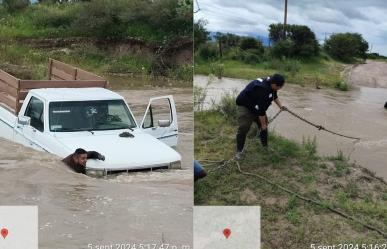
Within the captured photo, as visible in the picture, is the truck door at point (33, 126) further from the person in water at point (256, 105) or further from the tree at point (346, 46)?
the tree at point (346, 46)

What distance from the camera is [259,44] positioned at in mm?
4586

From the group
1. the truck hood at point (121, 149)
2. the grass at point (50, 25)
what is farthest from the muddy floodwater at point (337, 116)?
the grass at point (50, 25)

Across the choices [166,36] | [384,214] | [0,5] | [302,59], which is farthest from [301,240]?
[166,36]

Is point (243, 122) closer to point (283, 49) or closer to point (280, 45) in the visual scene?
point (280, 45)

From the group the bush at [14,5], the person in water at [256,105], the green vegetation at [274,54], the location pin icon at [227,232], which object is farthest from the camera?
the bush at [14,5]

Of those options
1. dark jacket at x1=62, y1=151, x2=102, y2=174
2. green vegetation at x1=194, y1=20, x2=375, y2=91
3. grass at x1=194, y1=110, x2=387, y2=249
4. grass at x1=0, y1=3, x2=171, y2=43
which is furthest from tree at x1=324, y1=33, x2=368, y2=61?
grass at x1=0, y1=3, x2=171, y2=43

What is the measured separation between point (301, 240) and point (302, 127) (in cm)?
207

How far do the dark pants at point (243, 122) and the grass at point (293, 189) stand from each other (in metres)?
0.11

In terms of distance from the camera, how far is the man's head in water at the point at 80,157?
4.17 m

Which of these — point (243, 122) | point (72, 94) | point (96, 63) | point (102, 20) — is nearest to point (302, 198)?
point (243, 122)

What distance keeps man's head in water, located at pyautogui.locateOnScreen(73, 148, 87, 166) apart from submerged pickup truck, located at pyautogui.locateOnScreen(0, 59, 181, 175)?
4 cm

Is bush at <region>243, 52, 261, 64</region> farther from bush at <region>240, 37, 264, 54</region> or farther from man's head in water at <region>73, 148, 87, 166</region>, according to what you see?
man's head in water at <region>73, 148, 87, 166</region>

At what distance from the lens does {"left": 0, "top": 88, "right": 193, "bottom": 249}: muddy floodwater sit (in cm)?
326

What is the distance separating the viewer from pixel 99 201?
3.66m
